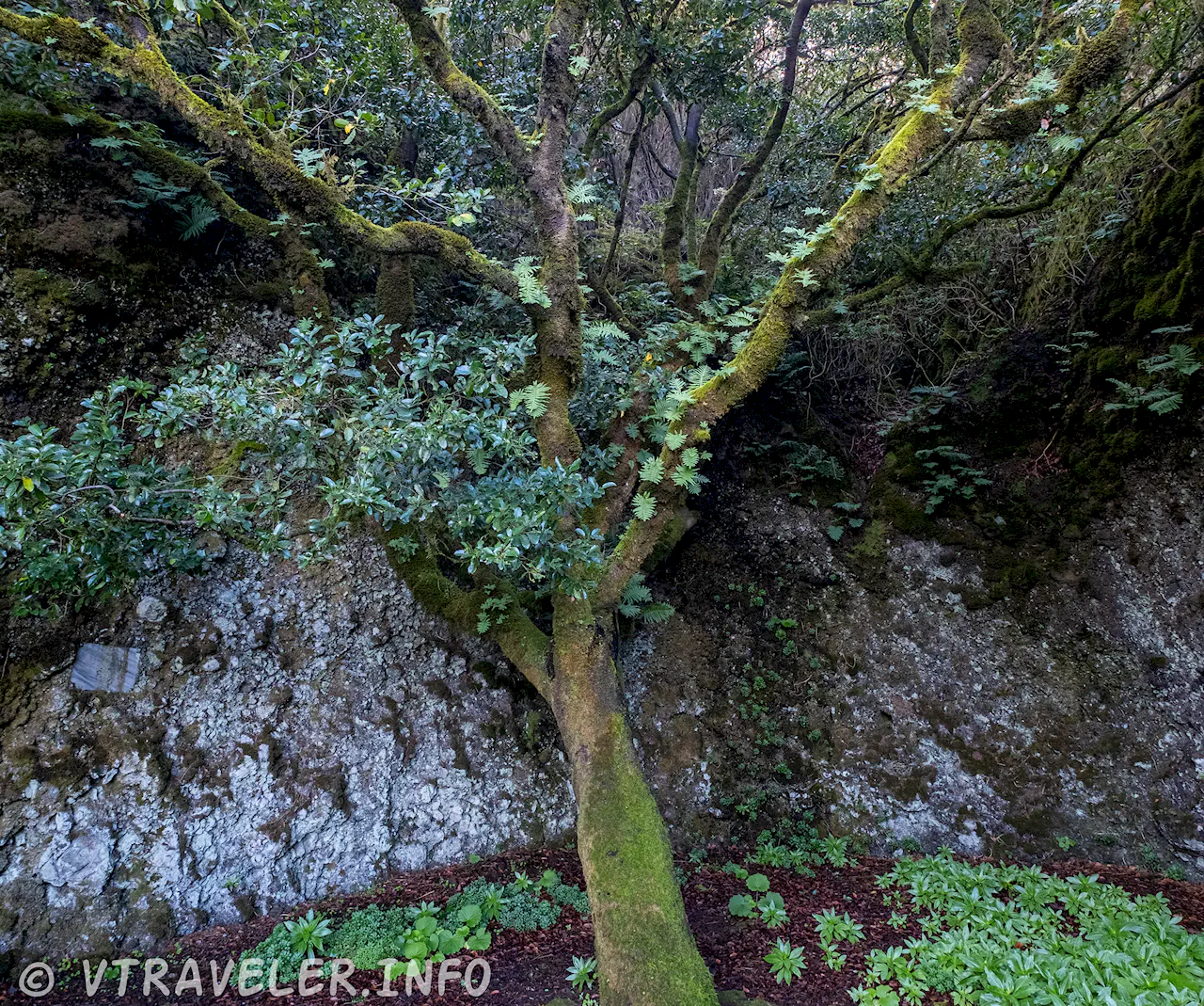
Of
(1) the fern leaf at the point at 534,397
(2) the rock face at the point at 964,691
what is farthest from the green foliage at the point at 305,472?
(2) the rock face at the point at 964,691

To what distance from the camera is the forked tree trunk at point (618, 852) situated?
10.5ft

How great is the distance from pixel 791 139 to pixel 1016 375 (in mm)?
4640

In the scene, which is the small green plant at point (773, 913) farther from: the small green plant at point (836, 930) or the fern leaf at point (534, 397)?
the fern leaf at point (534, 397)

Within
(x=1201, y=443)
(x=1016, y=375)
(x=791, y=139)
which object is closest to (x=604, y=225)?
(x=791, y=139)

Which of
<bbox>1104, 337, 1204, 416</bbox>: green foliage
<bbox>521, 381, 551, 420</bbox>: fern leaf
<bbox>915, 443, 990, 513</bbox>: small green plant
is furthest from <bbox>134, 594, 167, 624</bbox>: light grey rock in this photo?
<bbox>1104, 337, 1204, 416</bbox>: green foliage

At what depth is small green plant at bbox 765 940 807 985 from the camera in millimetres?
3633

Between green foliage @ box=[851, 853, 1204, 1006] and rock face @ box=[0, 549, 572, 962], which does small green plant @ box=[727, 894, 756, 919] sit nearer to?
green foliage @ box=[851, 853, 1204, 1006]

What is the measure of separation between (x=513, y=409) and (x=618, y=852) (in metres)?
2.81

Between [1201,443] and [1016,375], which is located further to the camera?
[1016,375]

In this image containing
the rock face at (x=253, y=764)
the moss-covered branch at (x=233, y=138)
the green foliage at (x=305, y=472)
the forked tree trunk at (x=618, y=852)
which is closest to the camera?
the forked tree trunk at (x=618, y=852)

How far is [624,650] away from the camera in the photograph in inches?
255

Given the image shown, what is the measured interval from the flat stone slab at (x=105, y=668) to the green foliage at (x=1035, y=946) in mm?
5494

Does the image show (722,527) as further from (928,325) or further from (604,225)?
(604,225)

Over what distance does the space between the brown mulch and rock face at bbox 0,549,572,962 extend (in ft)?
0.79
